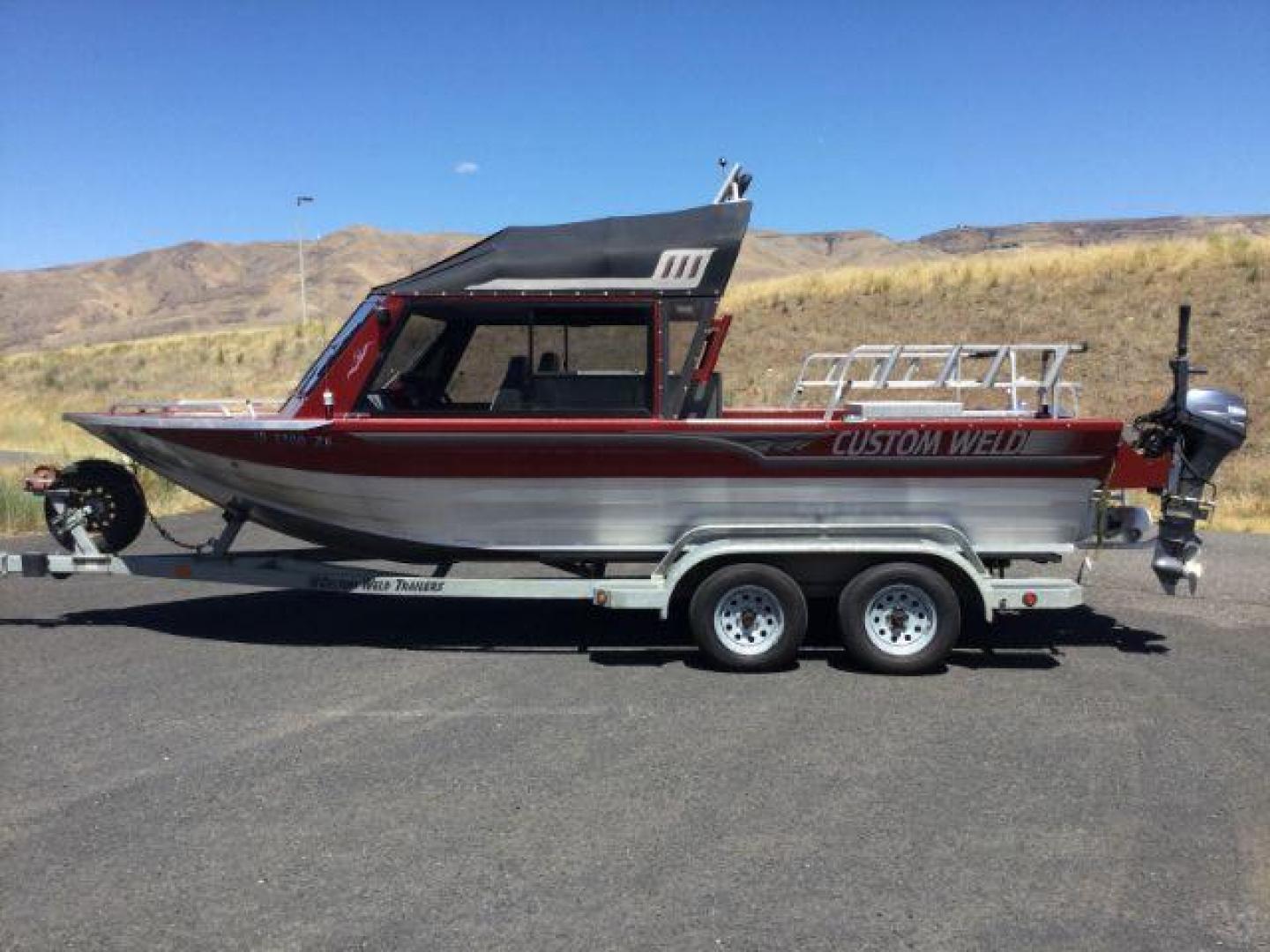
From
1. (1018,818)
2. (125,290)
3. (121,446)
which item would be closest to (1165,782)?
(1018,818)

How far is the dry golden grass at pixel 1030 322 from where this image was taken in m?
20.9

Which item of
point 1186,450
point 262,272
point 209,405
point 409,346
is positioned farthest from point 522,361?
point 262,272

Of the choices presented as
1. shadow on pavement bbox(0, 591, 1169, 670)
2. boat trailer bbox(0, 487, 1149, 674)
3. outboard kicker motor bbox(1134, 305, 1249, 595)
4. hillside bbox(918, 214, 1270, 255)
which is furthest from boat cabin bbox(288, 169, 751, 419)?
hillside bbox(918, 214, 1270, 255)

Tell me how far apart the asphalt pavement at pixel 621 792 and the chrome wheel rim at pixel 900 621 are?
0.25 m

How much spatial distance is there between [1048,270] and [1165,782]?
25.9m

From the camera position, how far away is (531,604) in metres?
7.86

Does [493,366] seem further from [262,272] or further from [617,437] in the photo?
[262,272]

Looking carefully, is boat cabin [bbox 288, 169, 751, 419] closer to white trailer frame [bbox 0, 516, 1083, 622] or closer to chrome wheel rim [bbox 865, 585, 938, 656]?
white trailer frame [bbox 0, 516, 1083, 622]

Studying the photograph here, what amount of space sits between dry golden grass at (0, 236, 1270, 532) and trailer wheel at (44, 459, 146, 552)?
1101 centimetres

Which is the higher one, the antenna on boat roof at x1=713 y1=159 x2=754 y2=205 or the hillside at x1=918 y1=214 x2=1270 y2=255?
the hillside at x1=918 y1=214 x2=1270 y2=255

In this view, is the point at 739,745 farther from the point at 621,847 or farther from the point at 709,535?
Answer: the point at 709,535

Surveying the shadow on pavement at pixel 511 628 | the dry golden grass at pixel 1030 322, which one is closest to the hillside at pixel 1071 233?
the dry golden grass at pixel 1030 322

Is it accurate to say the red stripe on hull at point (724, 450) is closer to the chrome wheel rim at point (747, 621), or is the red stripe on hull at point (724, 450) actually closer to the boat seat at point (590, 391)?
the boat seat at point (590, 391)

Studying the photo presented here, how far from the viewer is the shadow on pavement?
6.40 m
